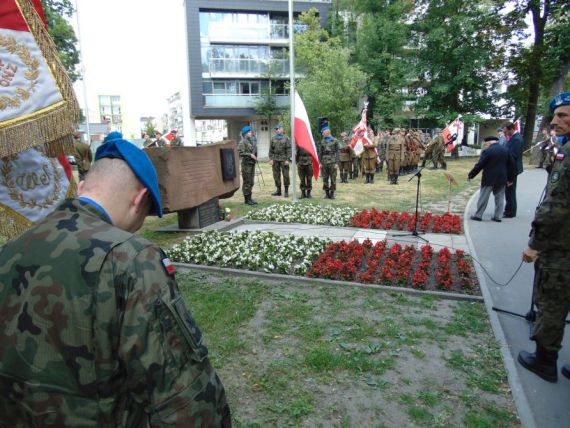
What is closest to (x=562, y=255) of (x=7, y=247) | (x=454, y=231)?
(x=7, y=247)

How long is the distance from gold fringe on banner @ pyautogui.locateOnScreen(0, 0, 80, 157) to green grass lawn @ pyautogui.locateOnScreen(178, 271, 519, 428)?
2.32m

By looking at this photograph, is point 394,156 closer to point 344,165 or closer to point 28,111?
point 344,165

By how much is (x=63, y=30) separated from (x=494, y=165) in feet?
71.3

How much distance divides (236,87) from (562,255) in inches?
1448

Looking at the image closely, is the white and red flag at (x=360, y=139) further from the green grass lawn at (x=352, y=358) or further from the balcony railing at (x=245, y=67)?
the balcony railing at (x=245, y=67)

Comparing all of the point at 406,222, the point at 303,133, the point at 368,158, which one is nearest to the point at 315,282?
the point at 406,222

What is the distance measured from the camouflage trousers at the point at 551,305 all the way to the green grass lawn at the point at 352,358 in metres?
0.49

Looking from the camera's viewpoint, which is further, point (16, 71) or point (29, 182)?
point (29, 182)

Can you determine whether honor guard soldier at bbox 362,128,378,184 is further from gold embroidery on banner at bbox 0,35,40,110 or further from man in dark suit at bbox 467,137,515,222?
gold embroidery on banner at bbox 0,35,40,110

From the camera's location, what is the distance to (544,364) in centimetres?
334

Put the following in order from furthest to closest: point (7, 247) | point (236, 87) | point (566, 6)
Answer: point (236, 87) → point (566, 6) → point (7, 247)

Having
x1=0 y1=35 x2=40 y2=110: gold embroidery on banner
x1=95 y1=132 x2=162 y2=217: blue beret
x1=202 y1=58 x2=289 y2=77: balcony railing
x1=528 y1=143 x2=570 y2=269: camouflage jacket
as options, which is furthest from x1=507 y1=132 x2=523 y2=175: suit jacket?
x1=202 y1=58 x2=289 y2=77: balcony railing

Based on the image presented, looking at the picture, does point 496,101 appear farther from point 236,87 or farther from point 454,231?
point 454,231

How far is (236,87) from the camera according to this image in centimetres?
3709
